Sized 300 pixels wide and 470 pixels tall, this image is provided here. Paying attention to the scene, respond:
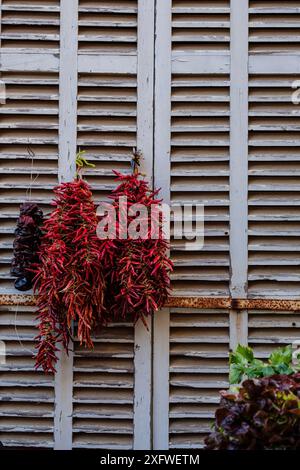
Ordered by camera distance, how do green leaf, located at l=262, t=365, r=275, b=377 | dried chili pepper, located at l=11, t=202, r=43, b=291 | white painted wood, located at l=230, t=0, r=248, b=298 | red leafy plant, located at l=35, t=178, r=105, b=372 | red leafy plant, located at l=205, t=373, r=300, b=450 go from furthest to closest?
1. white painted wood, located at l=230, t=0, r=248, b=298
2. dried chili pepper, located at l=11, t=202, r=43, b=291
3. red leafy plant, located at l=35, t=178, r=105, b=372
4. green leaf, located at l=262, t=365, r=275, b=377
5. red leafy plant, located at l=205, t=373, r=300, b=450

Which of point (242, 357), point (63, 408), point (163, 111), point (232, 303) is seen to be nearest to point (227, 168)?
point (163, 111)

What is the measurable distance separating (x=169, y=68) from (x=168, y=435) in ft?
5.97

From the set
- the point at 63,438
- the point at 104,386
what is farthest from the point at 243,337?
the point at 63,438

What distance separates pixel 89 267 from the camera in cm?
293

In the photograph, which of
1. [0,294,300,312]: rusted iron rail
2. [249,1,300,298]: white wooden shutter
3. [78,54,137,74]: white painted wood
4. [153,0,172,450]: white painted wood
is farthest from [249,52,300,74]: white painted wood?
[0,294,300,312]: rusted iron rail

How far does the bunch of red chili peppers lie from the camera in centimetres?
295

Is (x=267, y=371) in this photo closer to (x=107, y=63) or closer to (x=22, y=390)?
(x=22, y=390)

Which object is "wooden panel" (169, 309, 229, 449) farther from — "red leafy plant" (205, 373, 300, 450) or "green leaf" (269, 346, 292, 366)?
"red leafy plant" (205, 373, 300, 450)

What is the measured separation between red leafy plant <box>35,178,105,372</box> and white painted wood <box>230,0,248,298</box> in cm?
70

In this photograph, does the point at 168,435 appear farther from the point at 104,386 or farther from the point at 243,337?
the point at 243,337

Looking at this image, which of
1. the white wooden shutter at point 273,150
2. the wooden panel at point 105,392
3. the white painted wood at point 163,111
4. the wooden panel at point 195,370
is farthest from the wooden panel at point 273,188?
the wooden panel at point 105,392

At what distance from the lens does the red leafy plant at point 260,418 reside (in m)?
1.96

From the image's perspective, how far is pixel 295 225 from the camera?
3260mm

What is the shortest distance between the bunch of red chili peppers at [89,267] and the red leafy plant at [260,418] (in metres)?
0.98
